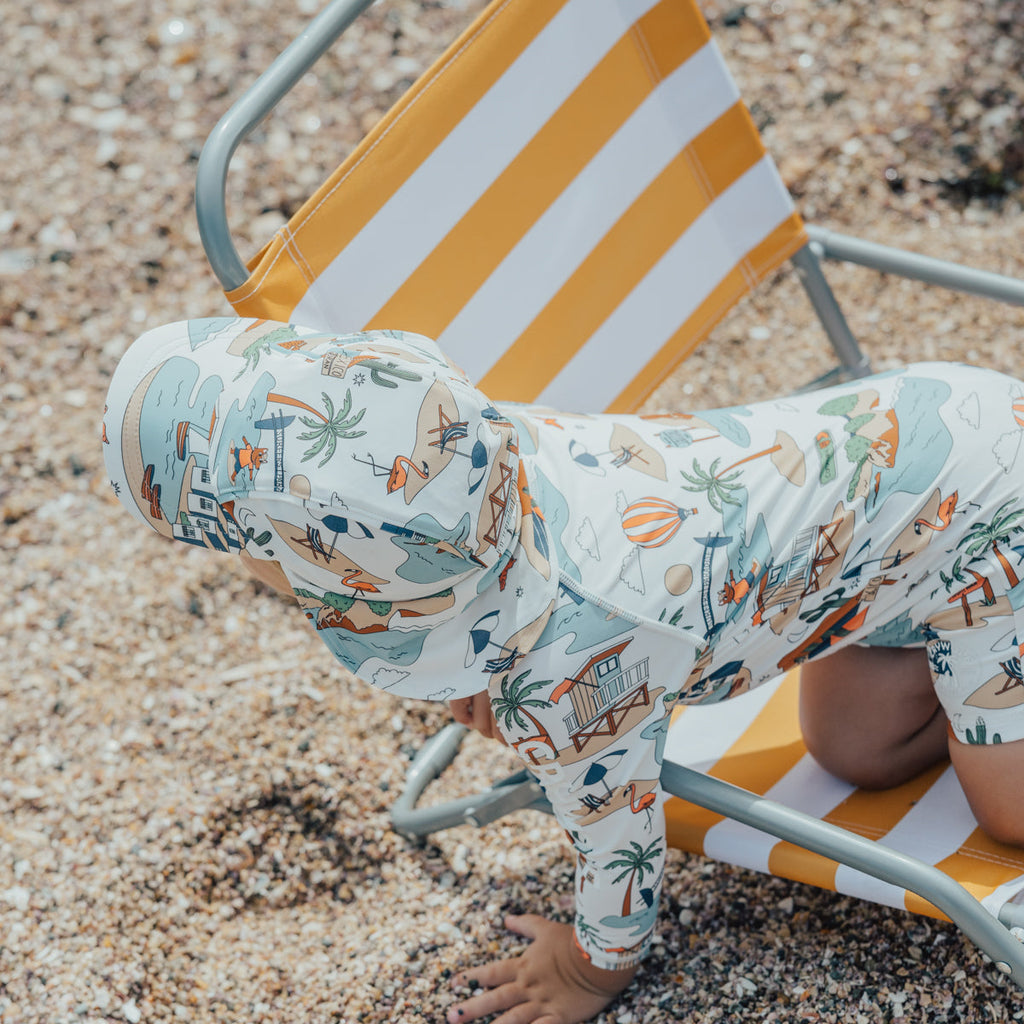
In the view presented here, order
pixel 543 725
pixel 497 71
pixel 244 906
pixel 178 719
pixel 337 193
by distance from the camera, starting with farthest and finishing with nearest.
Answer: pixel 178 719 → pixel 244 906 → pixel 497 71 → pixel 337 193 → pixel 543 725

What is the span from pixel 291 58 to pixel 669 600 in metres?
0.80

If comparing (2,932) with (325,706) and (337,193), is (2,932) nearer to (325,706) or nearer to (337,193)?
(325,706)

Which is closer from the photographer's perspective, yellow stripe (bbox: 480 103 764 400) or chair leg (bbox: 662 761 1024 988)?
chair leg (bbox: 662 761 1024 988)

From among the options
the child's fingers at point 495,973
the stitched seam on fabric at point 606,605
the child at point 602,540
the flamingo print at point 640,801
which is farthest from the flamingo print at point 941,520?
the child's fingers at point 495,973

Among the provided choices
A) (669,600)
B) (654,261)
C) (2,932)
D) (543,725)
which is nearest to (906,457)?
(669,600)

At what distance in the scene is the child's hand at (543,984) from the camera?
1479 mm

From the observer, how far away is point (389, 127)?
1.51m

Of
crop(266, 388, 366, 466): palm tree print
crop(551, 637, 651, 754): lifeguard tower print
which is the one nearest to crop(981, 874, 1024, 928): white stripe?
crop(551, 637, 651, 754): lifeguard tower print

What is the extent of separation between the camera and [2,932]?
1679 mm

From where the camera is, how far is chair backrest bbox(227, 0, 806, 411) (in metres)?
1.50

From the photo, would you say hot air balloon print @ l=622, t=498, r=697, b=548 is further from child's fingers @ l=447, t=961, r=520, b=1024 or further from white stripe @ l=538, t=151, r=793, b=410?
child's fingers @ l=447, t=961, r=520, b=1024

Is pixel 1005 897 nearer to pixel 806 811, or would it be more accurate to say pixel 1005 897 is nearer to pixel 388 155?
pixel 806 811

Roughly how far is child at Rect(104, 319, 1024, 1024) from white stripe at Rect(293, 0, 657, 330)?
1.10ft

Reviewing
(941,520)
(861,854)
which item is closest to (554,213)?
(941,520)
